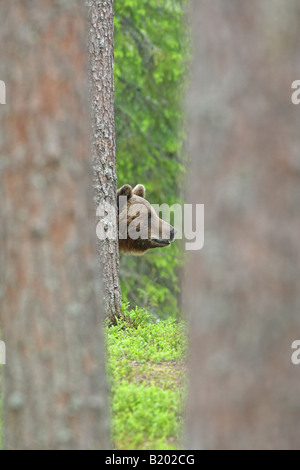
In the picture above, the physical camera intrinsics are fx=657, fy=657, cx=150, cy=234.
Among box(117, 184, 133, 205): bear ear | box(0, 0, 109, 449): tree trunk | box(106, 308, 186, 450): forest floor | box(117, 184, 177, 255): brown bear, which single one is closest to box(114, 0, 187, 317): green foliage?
box(117, 184, 177, 255): brown bear

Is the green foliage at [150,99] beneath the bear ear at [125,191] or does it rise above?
above

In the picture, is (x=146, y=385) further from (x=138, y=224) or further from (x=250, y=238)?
(x=138, y=224)

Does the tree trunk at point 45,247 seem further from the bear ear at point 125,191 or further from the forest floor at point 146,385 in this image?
the bear ear at point 125,191

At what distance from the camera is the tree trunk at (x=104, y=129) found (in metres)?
7.85

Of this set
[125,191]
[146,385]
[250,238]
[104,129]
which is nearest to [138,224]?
[125,191]

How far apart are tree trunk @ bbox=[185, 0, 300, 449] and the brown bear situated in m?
6.13

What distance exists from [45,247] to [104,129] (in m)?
4.32

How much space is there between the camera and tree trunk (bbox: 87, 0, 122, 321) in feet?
25.7

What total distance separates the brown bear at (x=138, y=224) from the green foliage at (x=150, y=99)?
382cm

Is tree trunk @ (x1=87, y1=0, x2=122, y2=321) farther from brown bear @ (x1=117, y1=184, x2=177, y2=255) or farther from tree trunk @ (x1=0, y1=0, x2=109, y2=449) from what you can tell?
tree trunk @ (x1=0, y1=0, x2=109, y2=449)

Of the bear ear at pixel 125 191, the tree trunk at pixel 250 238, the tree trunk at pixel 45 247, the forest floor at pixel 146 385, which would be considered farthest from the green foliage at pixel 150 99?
the tree trunk at pixel 250 238

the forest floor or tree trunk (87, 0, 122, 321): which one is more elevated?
tree trunk (87, 0, 122, 321)

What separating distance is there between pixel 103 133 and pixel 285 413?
17.1ft
